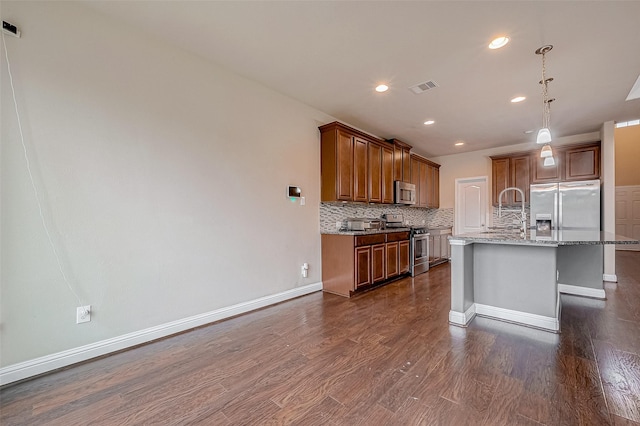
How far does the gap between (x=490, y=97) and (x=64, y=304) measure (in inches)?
192

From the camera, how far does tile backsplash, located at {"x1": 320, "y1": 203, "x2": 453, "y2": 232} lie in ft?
13.7

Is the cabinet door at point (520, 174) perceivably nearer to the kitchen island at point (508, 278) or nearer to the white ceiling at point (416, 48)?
the white ceiling at point (416, 48)

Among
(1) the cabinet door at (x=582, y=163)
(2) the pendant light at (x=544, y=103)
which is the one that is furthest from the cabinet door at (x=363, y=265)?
(1) the cabinet door at (x=582, y=163)

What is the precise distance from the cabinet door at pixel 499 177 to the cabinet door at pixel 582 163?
91 cm

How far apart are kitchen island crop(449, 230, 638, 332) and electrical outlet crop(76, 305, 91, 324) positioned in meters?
3.16

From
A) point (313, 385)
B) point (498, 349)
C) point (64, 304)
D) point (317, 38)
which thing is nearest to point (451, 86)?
point (317, 38)

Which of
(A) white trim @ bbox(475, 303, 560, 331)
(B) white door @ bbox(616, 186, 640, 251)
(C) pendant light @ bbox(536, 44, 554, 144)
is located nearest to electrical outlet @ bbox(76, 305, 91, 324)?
(A) white trim @ bbox(475, 303, 560, 331)

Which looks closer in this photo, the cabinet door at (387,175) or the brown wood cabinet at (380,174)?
the brown wood cabinet at (380,174)

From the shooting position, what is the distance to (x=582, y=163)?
4.80 meters

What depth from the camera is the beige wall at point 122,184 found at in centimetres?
183

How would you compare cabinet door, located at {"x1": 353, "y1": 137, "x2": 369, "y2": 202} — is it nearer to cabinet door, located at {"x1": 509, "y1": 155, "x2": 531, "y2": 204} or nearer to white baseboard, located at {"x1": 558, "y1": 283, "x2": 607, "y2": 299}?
white baseboard, located at {"x1": 558, "y1": 283, "x2": 607, "y2": 299}

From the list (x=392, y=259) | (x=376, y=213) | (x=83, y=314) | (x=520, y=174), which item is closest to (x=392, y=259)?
(x=392, y=259)

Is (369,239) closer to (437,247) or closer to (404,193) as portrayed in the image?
(404,193)

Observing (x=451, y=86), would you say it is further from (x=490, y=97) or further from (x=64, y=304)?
(x=64, y=304)
